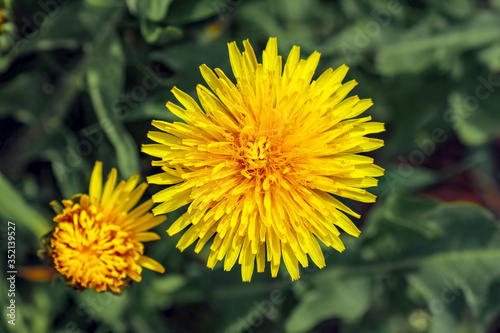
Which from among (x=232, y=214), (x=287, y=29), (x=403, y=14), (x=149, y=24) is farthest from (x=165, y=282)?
(x=403, y=14)

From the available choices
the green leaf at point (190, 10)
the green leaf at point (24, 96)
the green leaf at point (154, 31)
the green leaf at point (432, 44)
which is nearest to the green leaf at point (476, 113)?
the green leaf at point (432, 44)

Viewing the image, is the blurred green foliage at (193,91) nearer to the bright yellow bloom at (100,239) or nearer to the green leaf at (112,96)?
the green leaf at (112,96)

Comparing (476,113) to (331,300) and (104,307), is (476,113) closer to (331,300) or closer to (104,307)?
(331,300)

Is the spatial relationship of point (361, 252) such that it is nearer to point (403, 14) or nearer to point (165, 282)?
point (165, 282)

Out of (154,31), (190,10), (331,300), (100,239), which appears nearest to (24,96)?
(154,31)

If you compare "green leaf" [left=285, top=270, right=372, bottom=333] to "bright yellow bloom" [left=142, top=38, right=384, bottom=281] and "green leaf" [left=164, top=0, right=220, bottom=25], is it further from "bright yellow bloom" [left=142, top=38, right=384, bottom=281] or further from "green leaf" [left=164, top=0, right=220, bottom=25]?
"green leaf" [left=164, top=0, right=220, bottom=25]

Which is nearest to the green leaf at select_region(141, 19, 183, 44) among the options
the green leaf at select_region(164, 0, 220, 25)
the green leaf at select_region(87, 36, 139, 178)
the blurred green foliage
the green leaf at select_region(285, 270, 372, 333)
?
the blurred green foliage
